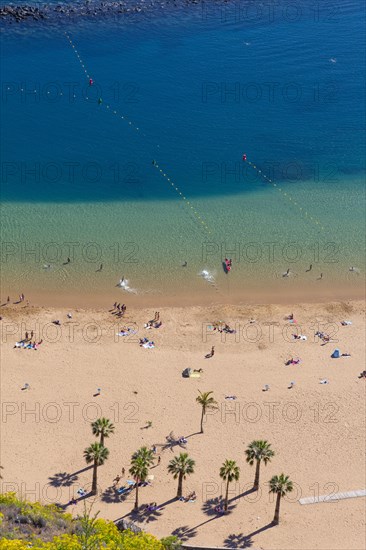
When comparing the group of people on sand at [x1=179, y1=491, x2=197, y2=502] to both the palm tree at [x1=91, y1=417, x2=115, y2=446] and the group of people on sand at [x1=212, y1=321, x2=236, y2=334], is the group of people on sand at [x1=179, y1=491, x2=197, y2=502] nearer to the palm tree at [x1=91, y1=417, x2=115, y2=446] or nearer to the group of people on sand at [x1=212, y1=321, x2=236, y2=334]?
the palm tree at [x1=91, y1=417, x2=115, y2=446]

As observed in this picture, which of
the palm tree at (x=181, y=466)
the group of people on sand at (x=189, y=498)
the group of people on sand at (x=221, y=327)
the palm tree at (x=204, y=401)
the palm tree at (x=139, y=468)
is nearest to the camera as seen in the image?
the palm tree at (x=139, y=468)

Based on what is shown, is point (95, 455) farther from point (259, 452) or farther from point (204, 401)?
point (259, 452)

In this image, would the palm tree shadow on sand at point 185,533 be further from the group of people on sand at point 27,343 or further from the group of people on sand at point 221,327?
the group of people on sand at point 27,343

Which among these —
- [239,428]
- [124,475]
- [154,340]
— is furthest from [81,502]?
[154,340]

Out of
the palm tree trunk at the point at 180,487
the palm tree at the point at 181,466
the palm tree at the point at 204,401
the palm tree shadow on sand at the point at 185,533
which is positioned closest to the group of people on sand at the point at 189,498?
the palm tree trunk at the point at 180,487

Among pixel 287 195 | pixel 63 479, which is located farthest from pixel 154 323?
pixel 287 195

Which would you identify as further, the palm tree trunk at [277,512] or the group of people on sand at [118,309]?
the group of people on sand at [118,309]

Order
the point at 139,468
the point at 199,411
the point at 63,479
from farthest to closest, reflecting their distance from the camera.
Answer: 1. the point at 199,411
2. the point at 63,479
3. the point at 139,468
